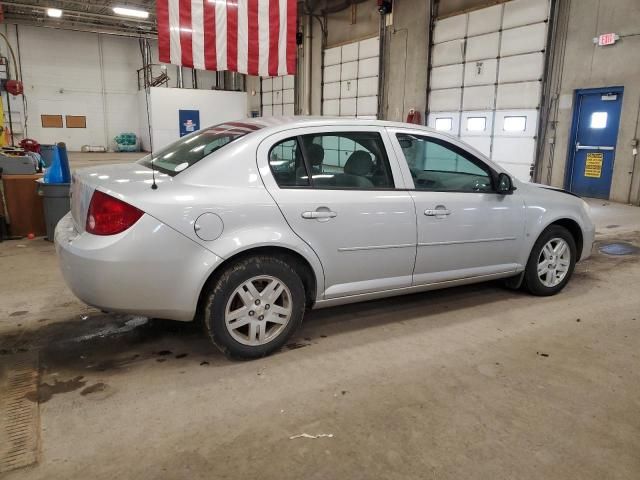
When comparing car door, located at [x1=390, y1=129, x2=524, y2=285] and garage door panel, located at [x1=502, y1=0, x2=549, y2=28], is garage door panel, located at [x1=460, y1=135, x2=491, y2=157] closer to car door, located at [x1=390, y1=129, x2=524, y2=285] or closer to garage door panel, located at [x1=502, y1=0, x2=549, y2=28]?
garage door panel, located at [x1=502, y1=0, x2=549, y2=28]

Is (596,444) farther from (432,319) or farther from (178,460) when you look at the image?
(178,460)

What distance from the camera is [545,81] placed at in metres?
11.4

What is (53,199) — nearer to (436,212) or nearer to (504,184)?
(436,212)

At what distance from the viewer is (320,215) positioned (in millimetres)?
3053

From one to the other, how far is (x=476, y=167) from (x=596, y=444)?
216cm

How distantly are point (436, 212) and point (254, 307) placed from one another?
145 cm

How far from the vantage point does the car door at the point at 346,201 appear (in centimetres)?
303

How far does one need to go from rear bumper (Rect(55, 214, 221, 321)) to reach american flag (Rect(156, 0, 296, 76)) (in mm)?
4573

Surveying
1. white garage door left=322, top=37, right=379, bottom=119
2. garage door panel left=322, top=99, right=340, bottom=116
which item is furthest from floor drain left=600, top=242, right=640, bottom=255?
garage door panel left=322, top=99, right=340, bottom=116

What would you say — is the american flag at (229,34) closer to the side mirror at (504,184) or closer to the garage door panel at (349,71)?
the side mirror at (504,184)

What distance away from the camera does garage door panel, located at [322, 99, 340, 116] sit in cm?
1823

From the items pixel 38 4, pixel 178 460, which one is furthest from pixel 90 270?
pixel 38 4

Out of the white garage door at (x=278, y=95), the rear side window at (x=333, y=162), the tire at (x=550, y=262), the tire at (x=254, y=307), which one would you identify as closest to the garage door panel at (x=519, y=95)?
the tire at (x=550, y=262)

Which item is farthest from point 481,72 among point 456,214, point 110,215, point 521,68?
point 110,215
